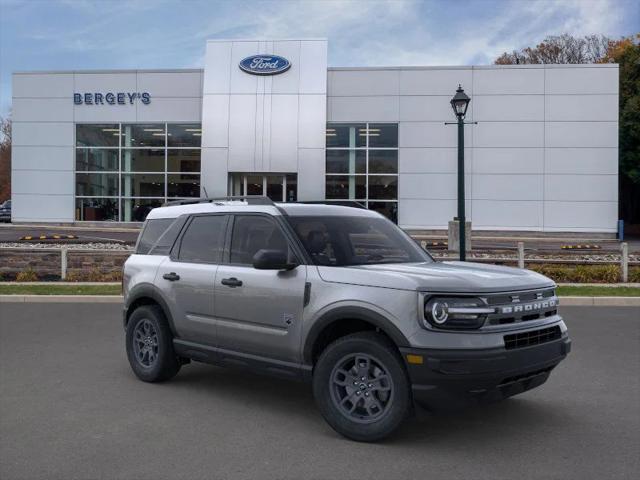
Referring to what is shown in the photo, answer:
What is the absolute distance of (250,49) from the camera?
31938 mm

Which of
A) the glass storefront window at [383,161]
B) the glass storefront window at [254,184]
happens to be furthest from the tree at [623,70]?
the glass storefront window at [254,184]

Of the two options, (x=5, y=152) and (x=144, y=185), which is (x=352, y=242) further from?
(x=5, y=152)

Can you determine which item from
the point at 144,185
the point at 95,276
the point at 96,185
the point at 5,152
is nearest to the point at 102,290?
the point at 95,276

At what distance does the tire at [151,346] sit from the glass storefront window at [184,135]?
27428 mm

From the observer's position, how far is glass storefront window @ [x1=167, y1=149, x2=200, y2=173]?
33250 mm

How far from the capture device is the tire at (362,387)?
4500 millimetres

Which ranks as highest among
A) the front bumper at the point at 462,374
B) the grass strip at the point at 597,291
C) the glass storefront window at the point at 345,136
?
the glass storefront window at the point at 345,136

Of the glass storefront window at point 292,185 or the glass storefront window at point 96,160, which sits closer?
the glass storefront window at point 292,185

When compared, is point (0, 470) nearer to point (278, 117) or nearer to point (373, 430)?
point (373, 430)

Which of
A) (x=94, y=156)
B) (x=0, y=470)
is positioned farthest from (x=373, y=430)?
(x=94, y=156)

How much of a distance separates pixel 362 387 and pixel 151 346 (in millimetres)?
2736

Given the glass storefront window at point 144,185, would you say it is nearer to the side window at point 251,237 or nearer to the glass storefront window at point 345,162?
the glass storefront window at point 345,162

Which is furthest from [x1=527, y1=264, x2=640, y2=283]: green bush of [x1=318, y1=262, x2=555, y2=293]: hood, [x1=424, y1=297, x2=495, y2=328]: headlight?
[x1=424, y1=297, x2=495, y2=328]: headlight

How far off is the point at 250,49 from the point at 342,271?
28.9 meters
